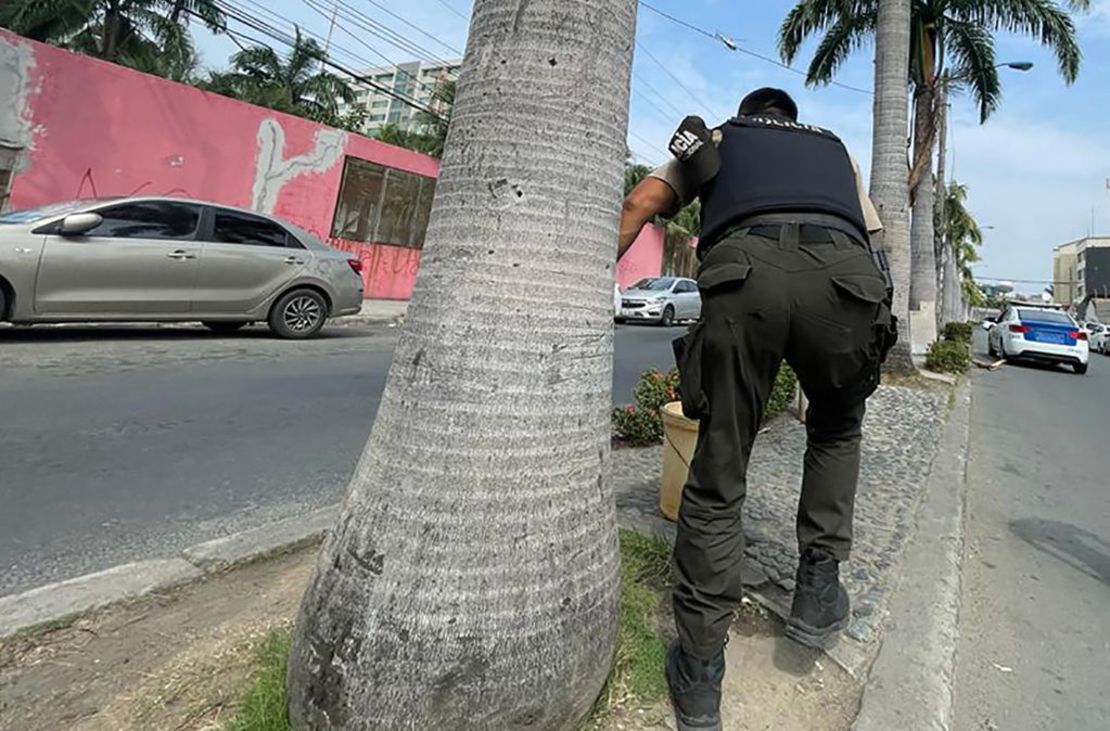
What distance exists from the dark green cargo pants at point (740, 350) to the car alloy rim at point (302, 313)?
7.76m

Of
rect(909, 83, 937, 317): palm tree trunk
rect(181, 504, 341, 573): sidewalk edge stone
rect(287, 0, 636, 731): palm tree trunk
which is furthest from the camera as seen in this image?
rect(909, 83, 937, 317): palm tree trunk

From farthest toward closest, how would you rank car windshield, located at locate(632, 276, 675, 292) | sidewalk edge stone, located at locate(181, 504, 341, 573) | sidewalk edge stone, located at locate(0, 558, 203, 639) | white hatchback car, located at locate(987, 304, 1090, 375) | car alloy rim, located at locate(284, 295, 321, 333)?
car windshield, located at locate(632, 276, 675, 292), white hatchback car, located at locate(987, 304, 1090, 375), car alloy rim, located at locate(284, 295, 321, 333), sidewalk edge stone, located at locate(181, 504, 341, 573), sidewalk edge stone, located at locate(0, 558, 203, 639)

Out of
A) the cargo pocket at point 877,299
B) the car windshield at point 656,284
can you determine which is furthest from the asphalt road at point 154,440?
the car windshield at point 656,284

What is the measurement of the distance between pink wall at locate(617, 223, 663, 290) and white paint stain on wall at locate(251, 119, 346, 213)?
13.7 m

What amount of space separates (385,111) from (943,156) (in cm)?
6213

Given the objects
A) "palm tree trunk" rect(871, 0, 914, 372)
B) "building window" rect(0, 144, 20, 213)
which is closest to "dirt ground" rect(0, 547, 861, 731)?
"palm tree trunk" rect(871, 0, 914, 372)

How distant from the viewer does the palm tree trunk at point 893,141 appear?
28.5ft

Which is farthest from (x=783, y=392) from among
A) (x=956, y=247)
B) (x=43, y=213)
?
(x=956, y=247)

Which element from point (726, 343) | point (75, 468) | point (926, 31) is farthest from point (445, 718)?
point (926, 31)

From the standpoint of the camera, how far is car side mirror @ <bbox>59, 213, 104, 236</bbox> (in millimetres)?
6520

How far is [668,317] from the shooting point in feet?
61.1

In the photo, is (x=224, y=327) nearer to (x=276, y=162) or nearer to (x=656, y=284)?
(x=276, y=162)

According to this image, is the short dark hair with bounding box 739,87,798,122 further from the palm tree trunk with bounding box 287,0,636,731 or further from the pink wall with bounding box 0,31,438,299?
the pink wall with bounding box 0,31,438,299

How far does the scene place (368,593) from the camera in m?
1.48
